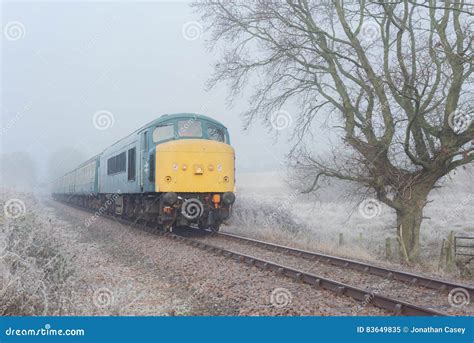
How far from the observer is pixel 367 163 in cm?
1603

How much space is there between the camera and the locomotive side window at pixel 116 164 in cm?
1794

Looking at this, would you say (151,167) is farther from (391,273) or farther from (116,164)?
(391,273)

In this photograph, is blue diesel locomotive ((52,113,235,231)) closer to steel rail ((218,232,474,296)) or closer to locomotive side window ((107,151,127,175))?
locomotive side window ((107,151,127,175))

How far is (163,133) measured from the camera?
14.5 metres

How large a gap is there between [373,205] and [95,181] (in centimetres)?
1458

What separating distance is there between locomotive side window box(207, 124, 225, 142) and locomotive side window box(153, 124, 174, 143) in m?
1.15

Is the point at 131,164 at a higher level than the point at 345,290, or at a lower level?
higher

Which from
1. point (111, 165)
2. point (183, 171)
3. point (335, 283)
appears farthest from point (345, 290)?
point (111, 165)

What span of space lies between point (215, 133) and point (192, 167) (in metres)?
1.87

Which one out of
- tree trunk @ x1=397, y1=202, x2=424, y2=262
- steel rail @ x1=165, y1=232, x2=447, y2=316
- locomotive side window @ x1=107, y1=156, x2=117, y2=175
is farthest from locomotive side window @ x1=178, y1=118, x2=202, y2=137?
tree trunk @ x1=397, y1=202, x2=424, y2=262

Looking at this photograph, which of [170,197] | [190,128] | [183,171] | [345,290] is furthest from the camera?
[190,128]

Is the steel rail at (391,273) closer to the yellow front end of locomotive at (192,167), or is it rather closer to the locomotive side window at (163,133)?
the yellow front end of locomotive at (192,167)

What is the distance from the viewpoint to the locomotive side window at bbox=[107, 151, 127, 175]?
706 inches

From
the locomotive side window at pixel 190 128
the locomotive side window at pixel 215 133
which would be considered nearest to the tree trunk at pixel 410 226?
the locomotive side window at pixel 215 133
